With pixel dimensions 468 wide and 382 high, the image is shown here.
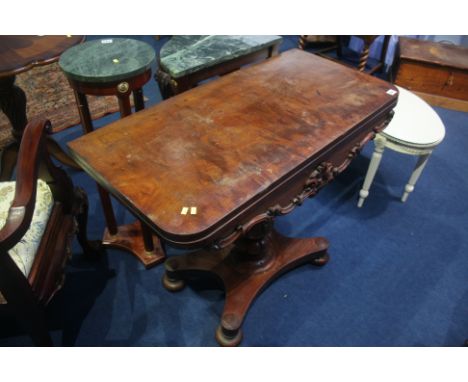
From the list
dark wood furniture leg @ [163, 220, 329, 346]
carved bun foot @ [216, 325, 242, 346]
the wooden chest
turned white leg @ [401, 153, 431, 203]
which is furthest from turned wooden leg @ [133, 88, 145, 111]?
the wooden chest

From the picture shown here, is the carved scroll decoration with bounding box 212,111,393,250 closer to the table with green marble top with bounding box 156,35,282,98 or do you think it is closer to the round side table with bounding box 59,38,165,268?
the round side table with bounding box 59,38,165,268

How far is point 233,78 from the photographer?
4.96ft

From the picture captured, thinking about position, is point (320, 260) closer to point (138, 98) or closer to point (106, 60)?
point (138, 98)

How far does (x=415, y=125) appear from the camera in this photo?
1872 mm

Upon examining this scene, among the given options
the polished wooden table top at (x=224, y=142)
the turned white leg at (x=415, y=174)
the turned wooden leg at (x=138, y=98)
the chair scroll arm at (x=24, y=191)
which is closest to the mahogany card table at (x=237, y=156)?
the polished wooden table top at (x=224, y=142)

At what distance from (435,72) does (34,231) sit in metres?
2.95

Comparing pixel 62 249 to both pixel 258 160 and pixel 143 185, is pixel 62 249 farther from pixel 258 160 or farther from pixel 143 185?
pixel 258 160

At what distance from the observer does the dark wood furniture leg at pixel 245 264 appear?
155cm

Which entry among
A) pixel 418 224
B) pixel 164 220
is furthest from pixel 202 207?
pixel 418 224

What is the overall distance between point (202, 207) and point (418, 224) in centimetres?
157

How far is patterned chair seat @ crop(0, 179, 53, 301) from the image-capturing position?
3.75 ft

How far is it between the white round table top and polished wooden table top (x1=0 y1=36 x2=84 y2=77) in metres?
1.52

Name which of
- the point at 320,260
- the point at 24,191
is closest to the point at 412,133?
the point at 320,260

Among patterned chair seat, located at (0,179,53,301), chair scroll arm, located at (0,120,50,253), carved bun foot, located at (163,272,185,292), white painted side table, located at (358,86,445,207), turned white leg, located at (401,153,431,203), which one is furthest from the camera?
turned white leg, located at (401,153,431,203)
